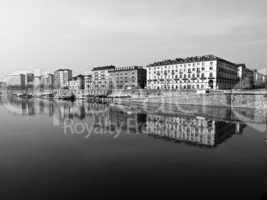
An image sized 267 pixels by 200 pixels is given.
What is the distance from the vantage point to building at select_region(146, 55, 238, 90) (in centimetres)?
7838

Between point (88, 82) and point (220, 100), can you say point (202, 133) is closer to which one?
point (220, 100)

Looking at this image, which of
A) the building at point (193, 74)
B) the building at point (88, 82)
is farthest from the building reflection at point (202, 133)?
the building at point (88, 82)

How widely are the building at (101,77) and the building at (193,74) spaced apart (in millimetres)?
32361

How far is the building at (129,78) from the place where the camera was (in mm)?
104375

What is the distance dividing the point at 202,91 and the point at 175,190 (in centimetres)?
4909

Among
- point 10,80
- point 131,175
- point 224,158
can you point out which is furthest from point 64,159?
point 10,80

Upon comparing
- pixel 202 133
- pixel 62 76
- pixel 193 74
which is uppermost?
pixel 62 76

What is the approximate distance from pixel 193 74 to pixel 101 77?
205 feet

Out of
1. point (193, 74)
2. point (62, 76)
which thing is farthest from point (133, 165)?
point (62, 76)

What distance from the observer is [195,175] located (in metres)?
11.6

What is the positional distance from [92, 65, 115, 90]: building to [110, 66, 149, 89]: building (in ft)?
25.7

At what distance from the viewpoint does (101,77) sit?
12512 cm

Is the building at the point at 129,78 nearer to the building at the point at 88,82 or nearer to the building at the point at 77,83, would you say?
the building at the point at 88,82

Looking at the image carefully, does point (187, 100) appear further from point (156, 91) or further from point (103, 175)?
point (103, 175)
